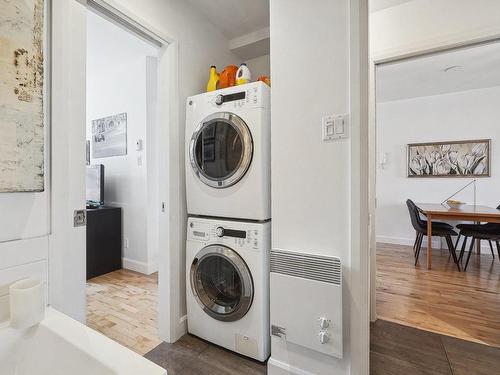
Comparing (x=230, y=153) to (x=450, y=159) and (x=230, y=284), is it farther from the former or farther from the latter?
→ (x=450, y=159)

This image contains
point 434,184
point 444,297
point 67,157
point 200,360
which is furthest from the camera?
point 434,184

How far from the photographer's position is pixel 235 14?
6.97 feet

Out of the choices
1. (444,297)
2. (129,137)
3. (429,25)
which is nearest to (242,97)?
(429,25)

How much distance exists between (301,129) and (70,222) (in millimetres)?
1304

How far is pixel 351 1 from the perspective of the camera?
1271mm

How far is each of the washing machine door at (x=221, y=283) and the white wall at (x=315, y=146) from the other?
28 centimetres

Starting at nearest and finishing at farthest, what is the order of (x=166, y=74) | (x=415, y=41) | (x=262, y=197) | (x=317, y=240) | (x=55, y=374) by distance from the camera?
(x=55, y=374), (x=317, y=240), (x=262, y=197), (x=166, y=74), (x=415, y=41)

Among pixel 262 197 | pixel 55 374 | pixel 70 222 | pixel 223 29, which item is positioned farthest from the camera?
pixel 223 29

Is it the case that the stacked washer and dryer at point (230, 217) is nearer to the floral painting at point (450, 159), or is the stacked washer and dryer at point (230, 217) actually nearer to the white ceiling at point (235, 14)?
the white ceiling at point (235, 14)

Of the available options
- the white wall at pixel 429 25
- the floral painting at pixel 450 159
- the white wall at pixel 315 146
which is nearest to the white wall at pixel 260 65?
the white wall at pixel 429 25

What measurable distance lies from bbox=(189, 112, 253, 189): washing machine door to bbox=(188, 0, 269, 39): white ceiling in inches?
39.3

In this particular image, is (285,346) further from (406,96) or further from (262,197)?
(406,96)

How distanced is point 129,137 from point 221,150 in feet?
6.94

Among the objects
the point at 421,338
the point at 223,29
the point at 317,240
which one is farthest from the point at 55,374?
the point at 223,29
